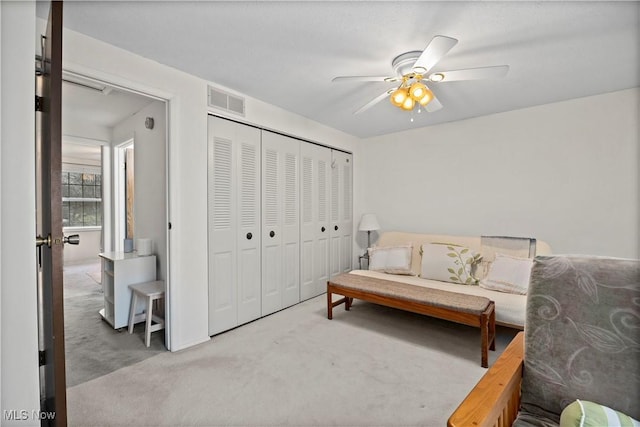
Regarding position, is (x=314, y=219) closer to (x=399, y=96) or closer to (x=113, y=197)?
→ (x=399, y=96)

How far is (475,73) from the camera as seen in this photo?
1.91 m

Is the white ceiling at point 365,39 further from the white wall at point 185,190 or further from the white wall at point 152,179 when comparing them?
the white wall at point 152,179

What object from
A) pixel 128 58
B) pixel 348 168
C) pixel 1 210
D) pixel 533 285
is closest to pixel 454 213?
pixel 348 168

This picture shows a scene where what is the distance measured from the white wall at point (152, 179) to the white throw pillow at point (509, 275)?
305 cm

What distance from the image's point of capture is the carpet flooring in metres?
2.11

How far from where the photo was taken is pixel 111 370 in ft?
6.84

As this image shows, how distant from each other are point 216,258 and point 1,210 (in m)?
1.75

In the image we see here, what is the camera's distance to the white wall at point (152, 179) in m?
2.70

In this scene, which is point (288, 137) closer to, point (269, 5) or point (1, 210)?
point (269, 5)

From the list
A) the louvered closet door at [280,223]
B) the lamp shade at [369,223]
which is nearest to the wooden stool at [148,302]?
the louvered closet door at [280,223]

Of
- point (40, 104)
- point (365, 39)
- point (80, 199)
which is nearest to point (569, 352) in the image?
point (365, 39)

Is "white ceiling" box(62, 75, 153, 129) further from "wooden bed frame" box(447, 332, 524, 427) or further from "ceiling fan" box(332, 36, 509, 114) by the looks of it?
"wooden bed frame" box(447, 332, 524, 427)

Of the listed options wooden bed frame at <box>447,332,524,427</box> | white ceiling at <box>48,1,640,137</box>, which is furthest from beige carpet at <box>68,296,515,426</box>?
white ceiling at <box>48,1,640,137</box>

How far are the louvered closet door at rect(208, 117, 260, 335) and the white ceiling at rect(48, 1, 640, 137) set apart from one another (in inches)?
20.7
